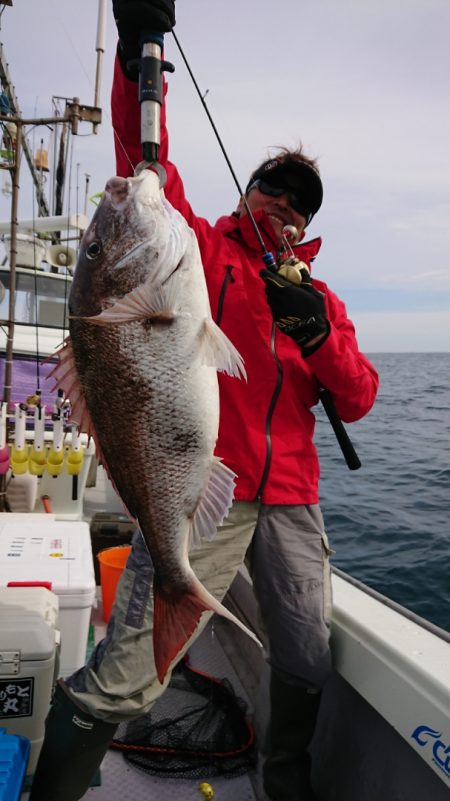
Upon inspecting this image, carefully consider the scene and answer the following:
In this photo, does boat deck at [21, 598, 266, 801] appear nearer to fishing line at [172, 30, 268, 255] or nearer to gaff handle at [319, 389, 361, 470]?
gaff handle at [319, 389, 361, 470]

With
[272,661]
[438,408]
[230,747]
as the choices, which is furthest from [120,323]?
[438,408]

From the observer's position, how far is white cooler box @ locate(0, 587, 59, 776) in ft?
6.69

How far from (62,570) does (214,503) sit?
1.32 meters

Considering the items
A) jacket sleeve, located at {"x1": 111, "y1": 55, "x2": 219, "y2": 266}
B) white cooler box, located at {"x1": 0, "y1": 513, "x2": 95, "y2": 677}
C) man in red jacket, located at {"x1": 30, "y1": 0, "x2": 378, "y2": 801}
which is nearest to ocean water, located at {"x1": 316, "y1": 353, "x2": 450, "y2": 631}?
man in red jacket, located at {"x1": 30, "y1": 0, "x2": 378, "y2": 801}

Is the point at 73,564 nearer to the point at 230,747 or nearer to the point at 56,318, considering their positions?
the point at 230,747

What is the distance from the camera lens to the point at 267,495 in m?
2.24

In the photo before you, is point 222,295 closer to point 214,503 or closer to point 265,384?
point 265,384

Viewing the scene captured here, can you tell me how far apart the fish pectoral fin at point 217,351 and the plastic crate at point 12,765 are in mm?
1282

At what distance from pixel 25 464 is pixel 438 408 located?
1940 centimetres

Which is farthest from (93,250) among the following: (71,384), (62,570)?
(62,570)

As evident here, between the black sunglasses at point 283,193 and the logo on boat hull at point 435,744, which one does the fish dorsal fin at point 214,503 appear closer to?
the logo on boat hull at point 435,744

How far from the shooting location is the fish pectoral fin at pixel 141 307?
1.55 metres

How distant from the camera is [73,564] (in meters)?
2.76

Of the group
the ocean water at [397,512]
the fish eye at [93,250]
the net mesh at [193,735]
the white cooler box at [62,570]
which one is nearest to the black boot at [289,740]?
the net mesh at [193,735]
